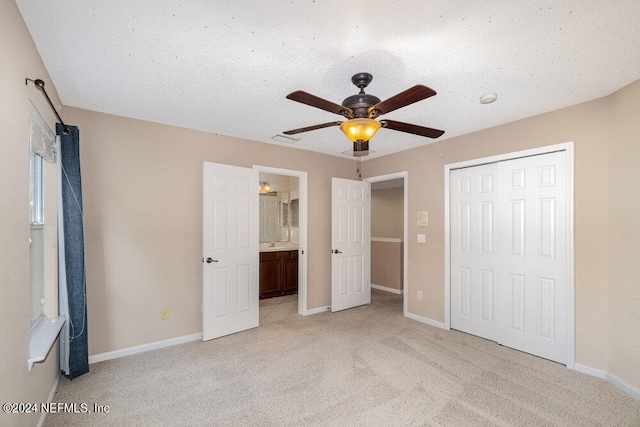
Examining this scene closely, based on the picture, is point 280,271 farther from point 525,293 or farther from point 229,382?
point 525,293

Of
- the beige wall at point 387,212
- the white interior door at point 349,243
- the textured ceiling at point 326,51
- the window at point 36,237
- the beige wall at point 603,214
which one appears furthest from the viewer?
the beige wall at point 387,212

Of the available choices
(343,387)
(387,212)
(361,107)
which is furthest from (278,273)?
(361,107)

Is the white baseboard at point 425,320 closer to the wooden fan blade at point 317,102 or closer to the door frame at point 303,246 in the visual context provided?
the door frame at point 303,246

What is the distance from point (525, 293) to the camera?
10.1 feet

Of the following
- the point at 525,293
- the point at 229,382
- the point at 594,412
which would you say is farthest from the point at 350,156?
the point at 594,412

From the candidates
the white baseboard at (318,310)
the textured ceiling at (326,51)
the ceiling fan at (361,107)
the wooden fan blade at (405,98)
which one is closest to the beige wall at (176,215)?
the textured ceiling at (326,51)

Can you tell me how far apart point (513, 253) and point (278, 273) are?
3.65 m

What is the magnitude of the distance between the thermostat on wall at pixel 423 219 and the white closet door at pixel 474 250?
0.35 m

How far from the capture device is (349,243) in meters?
4.59

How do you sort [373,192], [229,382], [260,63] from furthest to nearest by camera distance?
1. [373,192]
2. [229,382]
3. [260,63]

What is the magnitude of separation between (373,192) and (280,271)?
283cm

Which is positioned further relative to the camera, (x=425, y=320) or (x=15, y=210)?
(x=425, y=320)

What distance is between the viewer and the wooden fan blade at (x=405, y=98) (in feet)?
5.27

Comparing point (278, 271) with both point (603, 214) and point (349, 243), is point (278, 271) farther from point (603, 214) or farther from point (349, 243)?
point (603, 214)
